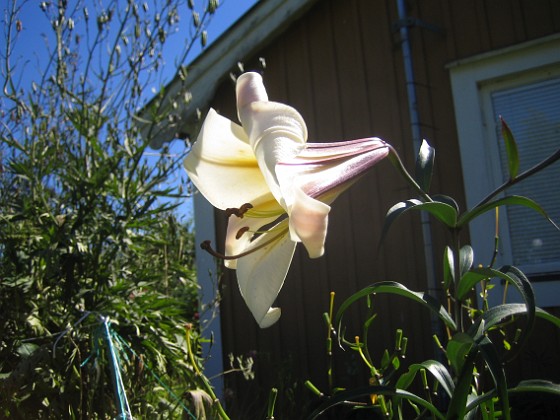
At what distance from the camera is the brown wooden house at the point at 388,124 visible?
363 centimetres

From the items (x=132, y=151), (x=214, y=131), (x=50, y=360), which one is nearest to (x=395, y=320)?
(x=132, y=151)

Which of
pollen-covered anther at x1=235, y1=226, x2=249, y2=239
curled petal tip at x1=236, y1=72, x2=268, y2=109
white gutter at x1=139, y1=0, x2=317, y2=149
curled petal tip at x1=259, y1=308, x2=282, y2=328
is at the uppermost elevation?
white gutter at x1=139, y1=0, x2=317, y2=149

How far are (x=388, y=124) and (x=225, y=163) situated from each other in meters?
3.17

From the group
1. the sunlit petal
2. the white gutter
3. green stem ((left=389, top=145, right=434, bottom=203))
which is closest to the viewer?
the sunlit petal

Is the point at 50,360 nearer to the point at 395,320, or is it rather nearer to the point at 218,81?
the point at 395,320

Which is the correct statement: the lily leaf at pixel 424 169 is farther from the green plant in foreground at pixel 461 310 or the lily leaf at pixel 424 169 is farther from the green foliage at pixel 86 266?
the green foliage at pixel 86 266

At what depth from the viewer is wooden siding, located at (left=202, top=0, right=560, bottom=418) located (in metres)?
3.83

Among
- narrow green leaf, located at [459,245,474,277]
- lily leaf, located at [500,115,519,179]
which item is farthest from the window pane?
lily leaf, located at [500,115,519,179]

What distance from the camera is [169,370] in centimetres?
311

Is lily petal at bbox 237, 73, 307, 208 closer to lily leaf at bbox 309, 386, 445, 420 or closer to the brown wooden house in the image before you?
lily leaf at bbox 309, 386, 445, 420

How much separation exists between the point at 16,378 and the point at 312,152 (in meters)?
1.88

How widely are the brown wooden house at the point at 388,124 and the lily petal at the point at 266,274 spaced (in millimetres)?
2410

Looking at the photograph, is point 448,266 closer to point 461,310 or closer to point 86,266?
point 461,310

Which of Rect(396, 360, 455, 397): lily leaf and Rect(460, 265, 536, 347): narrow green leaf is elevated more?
Rect(460, 265, 536, 347): narrow green leaf
